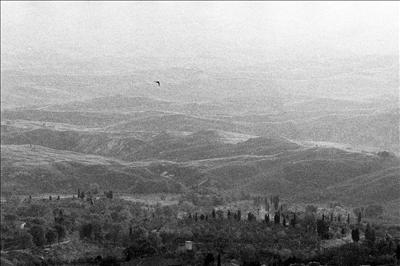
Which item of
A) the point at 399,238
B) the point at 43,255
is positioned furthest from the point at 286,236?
the point at 43,255

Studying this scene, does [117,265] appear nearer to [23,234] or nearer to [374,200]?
A: [23,234]

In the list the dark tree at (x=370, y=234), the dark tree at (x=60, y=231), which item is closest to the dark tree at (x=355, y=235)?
the dark tree at (x=370, y=234)

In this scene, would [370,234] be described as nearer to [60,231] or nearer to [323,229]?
[323,229]

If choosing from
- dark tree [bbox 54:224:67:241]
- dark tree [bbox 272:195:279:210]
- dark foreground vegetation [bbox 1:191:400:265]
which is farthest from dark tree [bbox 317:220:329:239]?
dark tree [bbox 54:224:67:241]

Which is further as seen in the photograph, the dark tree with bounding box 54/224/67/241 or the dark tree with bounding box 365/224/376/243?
the dark tree with bounding box 54/224/67/241

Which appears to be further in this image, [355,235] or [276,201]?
[276,201]

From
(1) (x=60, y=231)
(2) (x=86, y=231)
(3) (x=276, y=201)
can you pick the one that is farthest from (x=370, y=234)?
(3) (x=276, y=201)

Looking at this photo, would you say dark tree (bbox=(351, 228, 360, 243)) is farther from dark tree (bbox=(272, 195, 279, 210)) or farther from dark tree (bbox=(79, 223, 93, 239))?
dark tree (bbox=(272, 195, 279, 210))

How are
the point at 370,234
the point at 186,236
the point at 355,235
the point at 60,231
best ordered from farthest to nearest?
1. the point at 60,231
2. the point at 186,236
3. the point at 370,234
4. the point at 355,235
